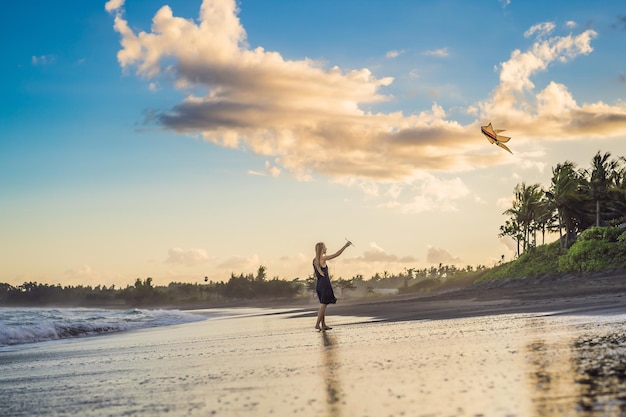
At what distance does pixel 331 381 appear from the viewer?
5.07 m

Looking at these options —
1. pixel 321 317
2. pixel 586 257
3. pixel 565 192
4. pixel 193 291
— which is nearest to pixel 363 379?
pixel 321 317

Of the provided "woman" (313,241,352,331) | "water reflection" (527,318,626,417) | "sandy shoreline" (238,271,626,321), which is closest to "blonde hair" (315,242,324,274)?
"woman" (313,241,352,331)

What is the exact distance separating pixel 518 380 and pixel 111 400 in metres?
3.43

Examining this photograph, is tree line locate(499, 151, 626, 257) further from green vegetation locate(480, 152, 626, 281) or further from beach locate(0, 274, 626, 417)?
beach locate(0, 274, 626, 417)

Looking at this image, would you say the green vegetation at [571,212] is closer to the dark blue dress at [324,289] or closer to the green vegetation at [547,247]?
the green vegetation at [547,247]

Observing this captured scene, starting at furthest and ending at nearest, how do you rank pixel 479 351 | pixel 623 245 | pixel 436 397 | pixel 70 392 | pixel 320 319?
1. pixel 623 245
2. pixel 320 319
3. pixel 479 351
4. pixel 70 392
5. pixel 436 397

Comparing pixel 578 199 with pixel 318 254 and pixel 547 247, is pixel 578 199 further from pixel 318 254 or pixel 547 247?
pixel 318 254

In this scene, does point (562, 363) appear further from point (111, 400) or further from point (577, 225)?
point (577, 225)

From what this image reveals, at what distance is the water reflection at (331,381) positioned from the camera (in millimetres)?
3915

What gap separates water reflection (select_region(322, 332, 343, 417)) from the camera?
154 inches

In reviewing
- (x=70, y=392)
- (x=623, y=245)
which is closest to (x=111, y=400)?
(x=70, y=392)

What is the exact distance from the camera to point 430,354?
649 cm

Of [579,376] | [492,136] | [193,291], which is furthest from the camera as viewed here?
[193,291]

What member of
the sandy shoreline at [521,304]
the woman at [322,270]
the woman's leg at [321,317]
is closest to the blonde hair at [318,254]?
the woman at [322,270]
